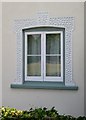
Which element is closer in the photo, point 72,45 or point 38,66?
point 72,45

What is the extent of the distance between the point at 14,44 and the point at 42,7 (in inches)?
48.0

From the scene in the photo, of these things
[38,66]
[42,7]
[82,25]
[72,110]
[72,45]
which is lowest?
[72,110]

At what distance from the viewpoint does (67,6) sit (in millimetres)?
6488

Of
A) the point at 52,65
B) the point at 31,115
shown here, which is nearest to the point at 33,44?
the point at 52,65

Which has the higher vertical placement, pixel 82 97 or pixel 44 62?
pixel 44 62

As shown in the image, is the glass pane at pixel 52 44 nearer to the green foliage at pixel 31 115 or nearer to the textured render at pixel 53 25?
the textured render at pixel 53 25

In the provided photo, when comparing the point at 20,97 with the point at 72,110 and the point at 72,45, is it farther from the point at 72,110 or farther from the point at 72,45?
the point at 72,45

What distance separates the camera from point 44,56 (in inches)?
267

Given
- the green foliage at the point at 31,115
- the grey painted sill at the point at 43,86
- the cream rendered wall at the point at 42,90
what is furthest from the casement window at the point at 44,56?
the green foliage at the point at 31,115

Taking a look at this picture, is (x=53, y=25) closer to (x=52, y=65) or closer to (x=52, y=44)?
(x=52, y=44)

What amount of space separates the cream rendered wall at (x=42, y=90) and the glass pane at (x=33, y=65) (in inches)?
16.6

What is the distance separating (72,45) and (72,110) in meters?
1.66

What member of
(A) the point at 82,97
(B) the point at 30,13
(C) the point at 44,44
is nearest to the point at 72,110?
(A) the point at 82,97

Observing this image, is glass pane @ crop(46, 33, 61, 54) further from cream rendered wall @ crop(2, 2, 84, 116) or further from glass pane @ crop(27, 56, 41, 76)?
cream rendered wall @ crop(2, 2, 84, 116)
